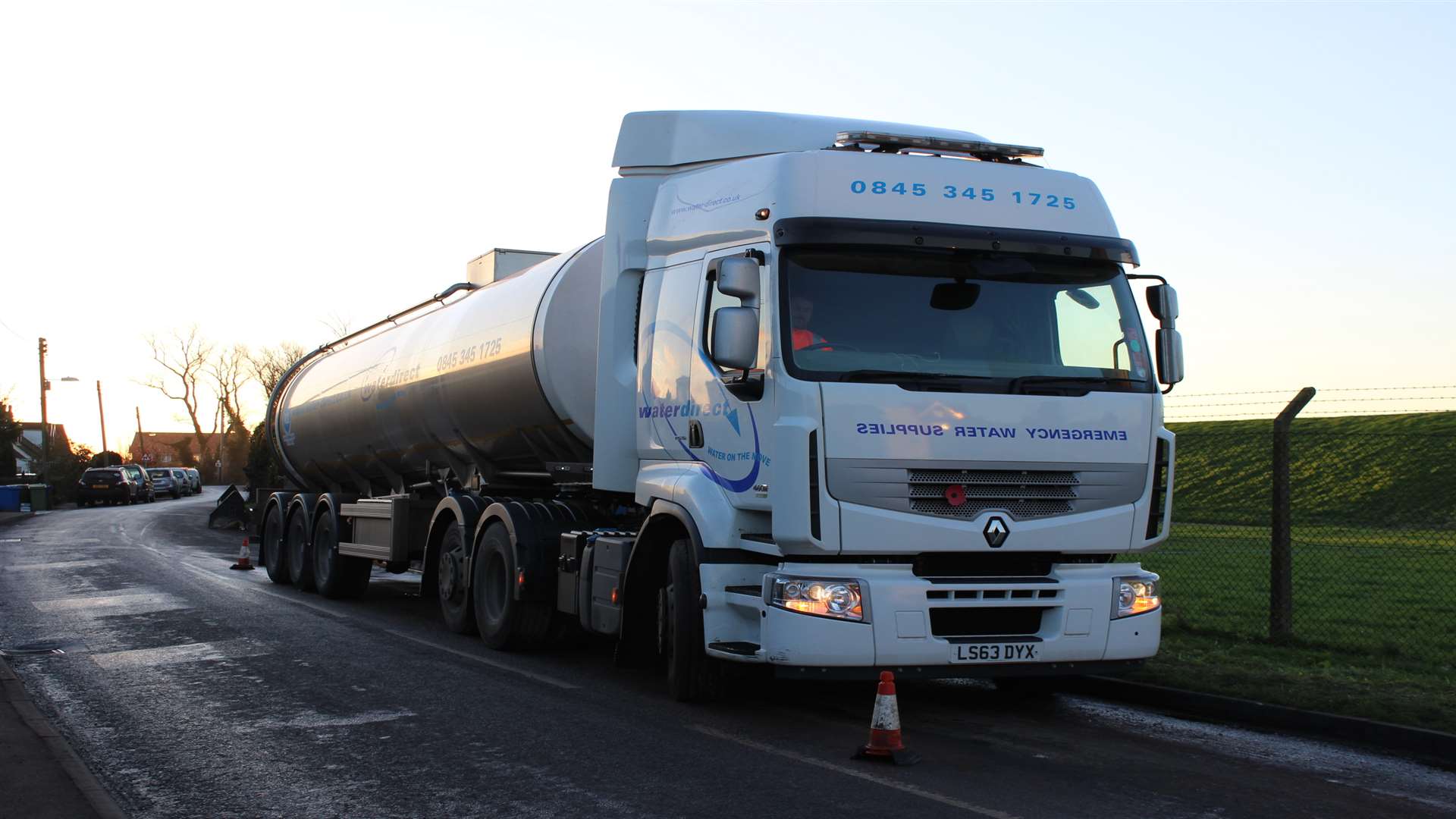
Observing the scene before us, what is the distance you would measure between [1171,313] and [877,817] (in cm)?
394

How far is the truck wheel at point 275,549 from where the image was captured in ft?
60.0

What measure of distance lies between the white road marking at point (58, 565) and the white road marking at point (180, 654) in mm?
11467

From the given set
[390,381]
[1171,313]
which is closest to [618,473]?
[1171,313]

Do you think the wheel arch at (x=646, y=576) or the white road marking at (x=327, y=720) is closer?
the white road marking at (x=327, y=720)

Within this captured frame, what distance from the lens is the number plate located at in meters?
7.48

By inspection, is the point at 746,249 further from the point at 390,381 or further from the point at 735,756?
the point at 390,381

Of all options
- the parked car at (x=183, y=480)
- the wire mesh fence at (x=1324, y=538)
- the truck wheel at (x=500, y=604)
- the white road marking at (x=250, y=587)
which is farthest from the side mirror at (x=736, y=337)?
the parked car at (x=183, y=480)

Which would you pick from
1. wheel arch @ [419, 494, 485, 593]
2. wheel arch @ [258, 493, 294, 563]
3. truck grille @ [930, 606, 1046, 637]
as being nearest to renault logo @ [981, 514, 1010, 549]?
truck grille @ [930, 606, 1046, 637]

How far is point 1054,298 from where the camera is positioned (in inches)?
314

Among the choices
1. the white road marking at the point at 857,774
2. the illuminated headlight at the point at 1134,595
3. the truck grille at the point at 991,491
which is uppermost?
the truck grille at the point at 991,491

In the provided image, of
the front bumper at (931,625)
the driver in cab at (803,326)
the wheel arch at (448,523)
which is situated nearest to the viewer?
the front bumper at (931,625)

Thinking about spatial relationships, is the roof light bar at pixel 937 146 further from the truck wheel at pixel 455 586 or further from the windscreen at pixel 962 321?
the truck wheel at pixel 455 586

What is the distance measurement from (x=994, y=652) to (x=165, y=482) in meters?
72.7

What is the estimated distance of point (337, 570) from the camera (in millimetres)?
16266
